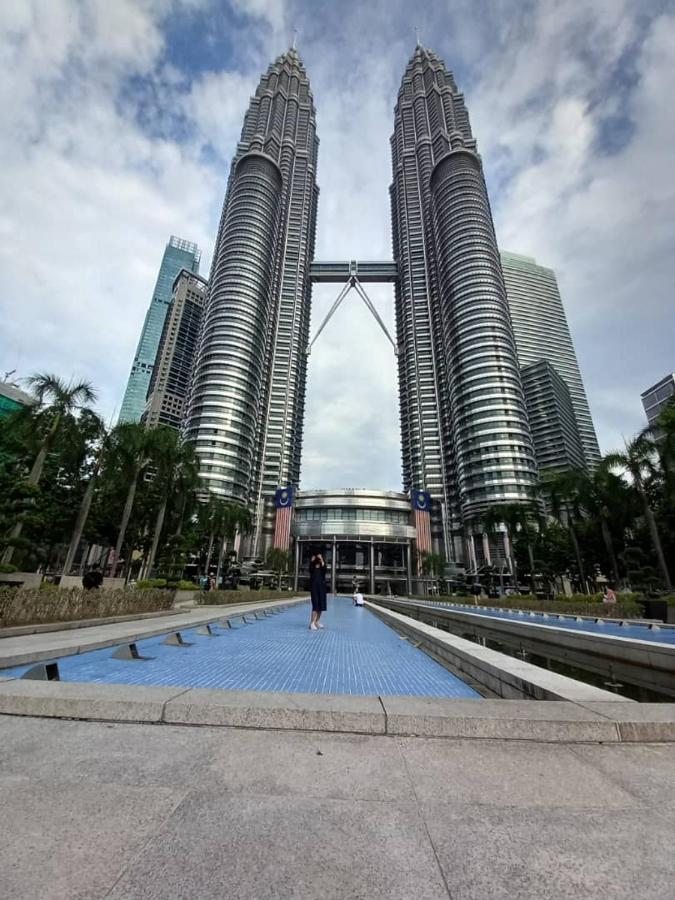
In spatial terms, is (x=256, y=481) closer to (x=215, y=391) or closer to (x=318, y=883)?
(x=215, y=391)

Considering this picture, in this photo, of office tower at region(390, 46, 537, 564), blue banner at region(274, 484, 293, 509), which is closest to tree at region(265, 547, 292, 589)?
blue banner at region(274, 484, 293, 509)

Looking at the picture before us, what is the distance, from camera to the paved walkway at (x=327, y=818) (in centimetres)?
157

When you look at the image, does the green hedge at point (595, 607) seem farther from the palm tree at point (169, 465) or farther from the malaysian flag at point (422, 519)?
the malaysian flag at point (422, 519)

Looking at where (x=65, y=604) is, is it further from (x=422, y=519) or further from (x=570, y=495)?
(x=422, y=519)

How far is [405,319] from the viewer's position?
141m

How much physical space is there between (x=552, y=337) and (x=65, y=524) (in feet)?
559

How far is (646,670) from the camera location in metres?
7.76

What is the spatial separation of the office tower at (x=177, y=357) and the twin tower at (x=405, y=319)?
34.6 metres

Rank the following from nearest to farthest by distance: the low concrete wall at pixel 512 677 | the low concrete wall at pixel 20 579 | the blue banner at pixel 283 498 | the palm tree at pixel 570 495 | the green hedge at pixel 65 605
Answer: the low concrete wall at pixel 512 677 < the green hedge at pixel 65 605 < the low concrete wall at pixel 20 579 < the palm tree at pixel 570 495 < the blue banner at pixel 283 498

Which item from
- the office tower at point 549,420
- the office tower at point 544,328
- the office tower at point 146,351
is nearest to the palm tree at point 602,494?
the office tower at point 549,420

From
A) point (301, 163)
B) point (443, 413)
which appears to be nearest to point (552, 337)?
point (443, 413)

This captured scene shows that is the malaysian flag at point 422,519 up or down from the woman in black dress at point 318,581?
up

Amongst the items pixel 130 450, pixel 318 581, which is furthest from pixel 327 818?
pixel 130 450

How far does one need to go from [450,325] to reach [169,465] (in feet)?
317
